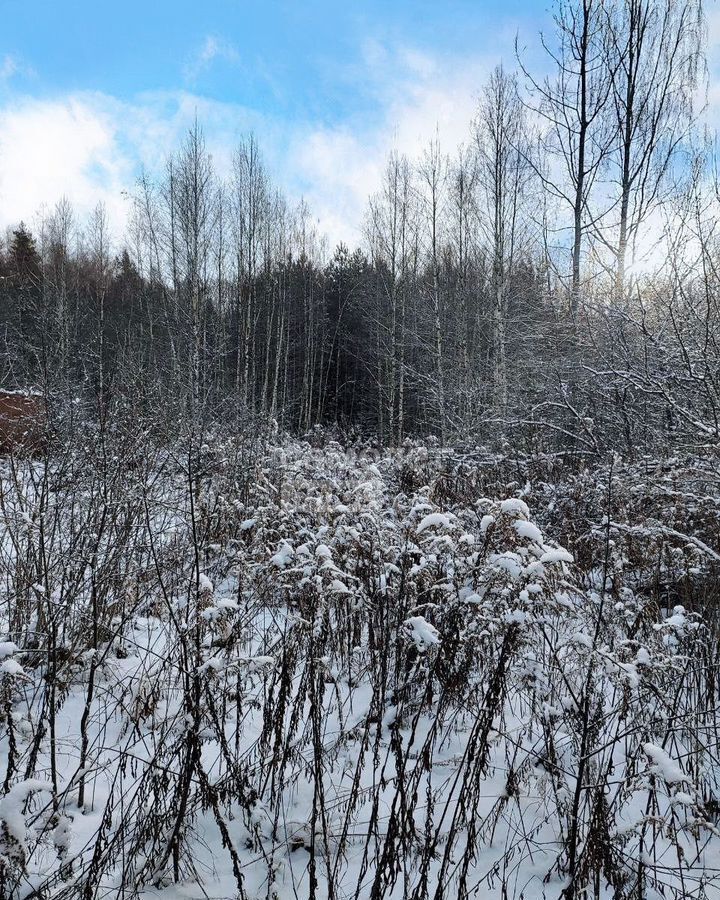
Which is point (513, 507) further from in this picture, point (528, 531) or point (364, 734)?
point (364, 734)

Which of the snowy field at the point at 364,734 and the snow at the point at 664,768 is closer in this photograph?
the snow at the point at 664,768

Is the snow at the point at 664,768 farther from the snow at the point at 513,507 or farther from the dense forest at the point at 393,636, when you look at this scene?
the snow at the point at 513,507

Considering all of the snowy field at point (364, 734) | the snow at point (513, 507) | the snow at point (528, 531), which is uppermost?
the snow at point (513, 507)

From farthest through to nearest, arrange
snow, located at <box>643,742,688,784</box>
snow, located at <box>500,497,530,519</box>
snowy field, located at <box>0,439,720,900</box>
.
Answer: snow, located at <box>500,497,530,519</box> → snowy field, located at <box>0,439,720,900</box> → snow, located at <box>643,742,688,784</box>

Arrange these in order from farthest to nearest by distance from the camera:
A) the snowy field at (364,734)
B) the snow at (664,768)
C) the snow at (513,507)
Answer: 1. the snow at (513,507)
2. the snowy field at (364,734)
3. the snow at (664,768)

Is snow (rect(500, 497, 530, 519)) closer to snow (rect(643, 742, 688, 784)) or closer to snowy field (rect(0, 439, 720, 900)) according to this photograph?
snowy field (rect(0, 439, 720, 900))

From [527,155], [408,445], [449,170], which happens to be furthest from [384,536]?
[449,170]

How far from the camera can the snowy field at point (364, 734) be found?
1.96m

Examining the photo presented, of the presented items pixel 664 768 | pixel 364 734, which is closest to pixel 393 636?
pixel 364 734

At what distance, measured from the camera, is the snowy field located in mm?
1961

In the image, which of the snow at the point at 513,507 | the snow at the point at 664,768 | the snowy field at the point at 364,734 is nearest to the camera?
the snow at the point at 664,768

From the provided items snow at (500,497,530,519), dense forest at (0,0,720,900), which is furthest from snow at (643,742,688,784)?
snow at (500,497,530,519)

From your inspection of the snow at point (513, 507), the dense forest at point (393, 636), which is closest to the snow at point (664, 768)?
the dense forest at point (393, 636)

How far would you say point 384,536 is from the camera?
360 centimetres
